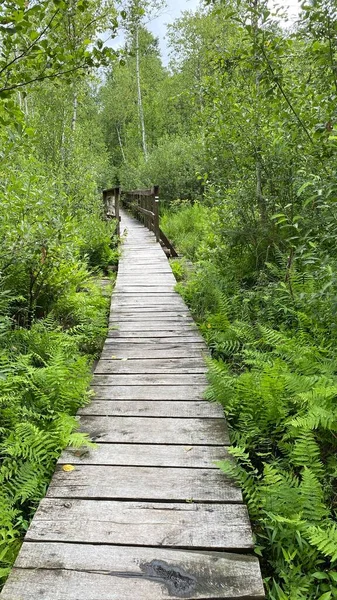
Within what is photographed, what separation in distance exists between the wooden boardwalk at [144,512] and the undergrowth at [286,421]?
0.47 feet

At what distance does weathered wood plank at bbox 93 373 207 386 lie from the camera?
12.0 ft

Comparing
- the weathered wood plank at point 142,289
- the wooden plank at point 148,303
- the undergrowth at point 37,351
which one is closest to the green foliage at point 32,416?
the undergrowth at point 37,351

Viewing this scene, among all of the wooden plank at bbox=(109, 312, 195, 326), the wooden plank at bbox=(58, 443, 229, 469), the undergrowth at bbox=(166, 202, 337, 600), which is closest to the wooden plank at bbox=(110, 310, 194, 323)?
the wooden plank at bbox=(109, 312, 195, 326)

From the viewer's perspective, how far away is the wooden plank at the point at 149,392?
3359mm

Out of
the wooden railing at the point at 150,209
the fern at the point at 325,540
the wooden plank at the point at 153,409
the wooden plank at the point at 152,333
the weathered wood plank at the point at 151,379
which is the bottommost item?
the wooden plank at the point at 152,333

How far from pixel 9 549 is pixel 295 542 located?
4.54 ft

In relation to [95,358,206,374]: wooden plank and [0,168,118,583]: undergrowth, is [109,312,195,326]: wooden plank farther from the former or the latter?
[95,358,206,374]: wooden plank

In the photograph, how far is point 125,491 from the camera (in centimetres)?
225

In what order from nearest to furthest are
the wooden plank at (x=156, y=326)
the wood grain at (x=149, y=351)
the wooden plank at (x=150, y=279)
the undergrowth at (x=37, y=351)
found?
the undergrowth at (x=37, y=351) → the wood grain at (x=149, y=351) → the wooden plank at (x=156, y=326) → the wooden plank at (x=150, y=279)

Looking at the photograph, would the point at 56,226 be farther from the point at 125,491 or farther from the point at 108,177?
the point at 108,177

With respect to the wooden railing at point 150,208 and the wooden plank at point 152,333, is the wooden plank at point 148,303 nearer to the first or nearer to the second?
the wooden plank at point 152,333

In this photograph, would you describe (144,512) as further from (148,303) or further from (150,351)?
(148,303)

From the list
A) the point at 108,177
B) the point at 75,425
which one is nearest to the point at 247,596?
the point at 75,425

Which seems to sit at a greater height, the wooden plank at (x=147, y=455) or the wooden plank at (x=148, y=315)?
the wooden plank at (x=147, y=455)
